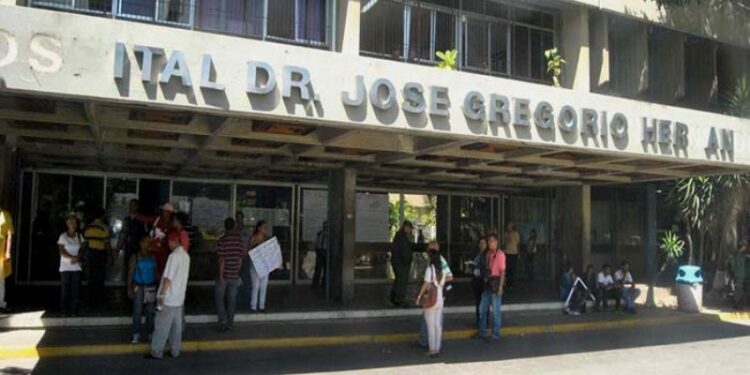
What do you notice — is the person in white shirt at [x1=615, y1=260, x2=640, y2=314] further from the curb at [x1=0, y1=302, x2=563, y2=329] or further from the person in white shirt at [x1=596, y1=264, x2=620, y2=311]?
the curb at [x1=0, y1=302, x2=563, y2=329]

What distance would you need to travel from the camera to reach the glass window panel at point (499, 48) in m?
15.1

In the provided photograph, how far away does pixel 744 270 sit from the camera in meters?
15.1

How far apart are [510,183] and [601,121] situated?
254 inches

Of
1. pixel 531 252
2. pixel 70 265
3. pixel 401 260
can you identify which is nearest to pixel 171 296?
pixel 70 265

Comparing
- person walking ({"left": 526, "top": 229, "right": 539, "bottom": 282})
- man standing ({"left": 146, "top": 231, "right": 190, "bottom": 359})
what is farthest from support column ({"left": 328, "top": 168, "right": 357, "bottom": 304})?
person walking ({"left": 526, "top": 229, "right": 539, "bottom": 282})

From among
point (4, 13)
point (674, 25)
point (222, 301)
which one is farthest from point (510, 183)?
point (4, 13)

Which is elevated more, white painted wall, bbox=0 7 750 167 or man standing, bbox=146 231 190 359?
white painted wall, bbox=0 7 750 167

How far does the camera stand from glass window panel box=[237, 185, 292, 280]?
15.1m

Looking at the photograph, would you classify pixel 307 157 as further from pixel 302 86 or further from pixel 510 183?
pixel 510 183

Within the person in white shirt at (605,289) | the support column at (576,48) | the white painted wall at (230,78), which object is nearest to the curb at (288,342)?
the person in white shirt at (605,289)

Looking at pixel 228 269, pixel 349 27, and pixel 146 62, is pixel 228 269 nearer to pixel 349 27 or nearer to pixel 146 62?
pixel 146 62

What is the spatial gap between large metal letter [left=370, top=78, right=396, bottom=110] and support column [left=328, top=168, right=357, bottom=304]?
15.8 ft

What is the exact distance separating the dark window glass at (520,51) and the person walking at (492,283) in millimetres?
6584

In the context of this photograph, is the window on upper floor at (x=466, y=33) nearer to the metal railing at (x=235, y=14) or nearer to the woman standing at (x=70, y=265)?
the metal railing at (x=235, y=14)
